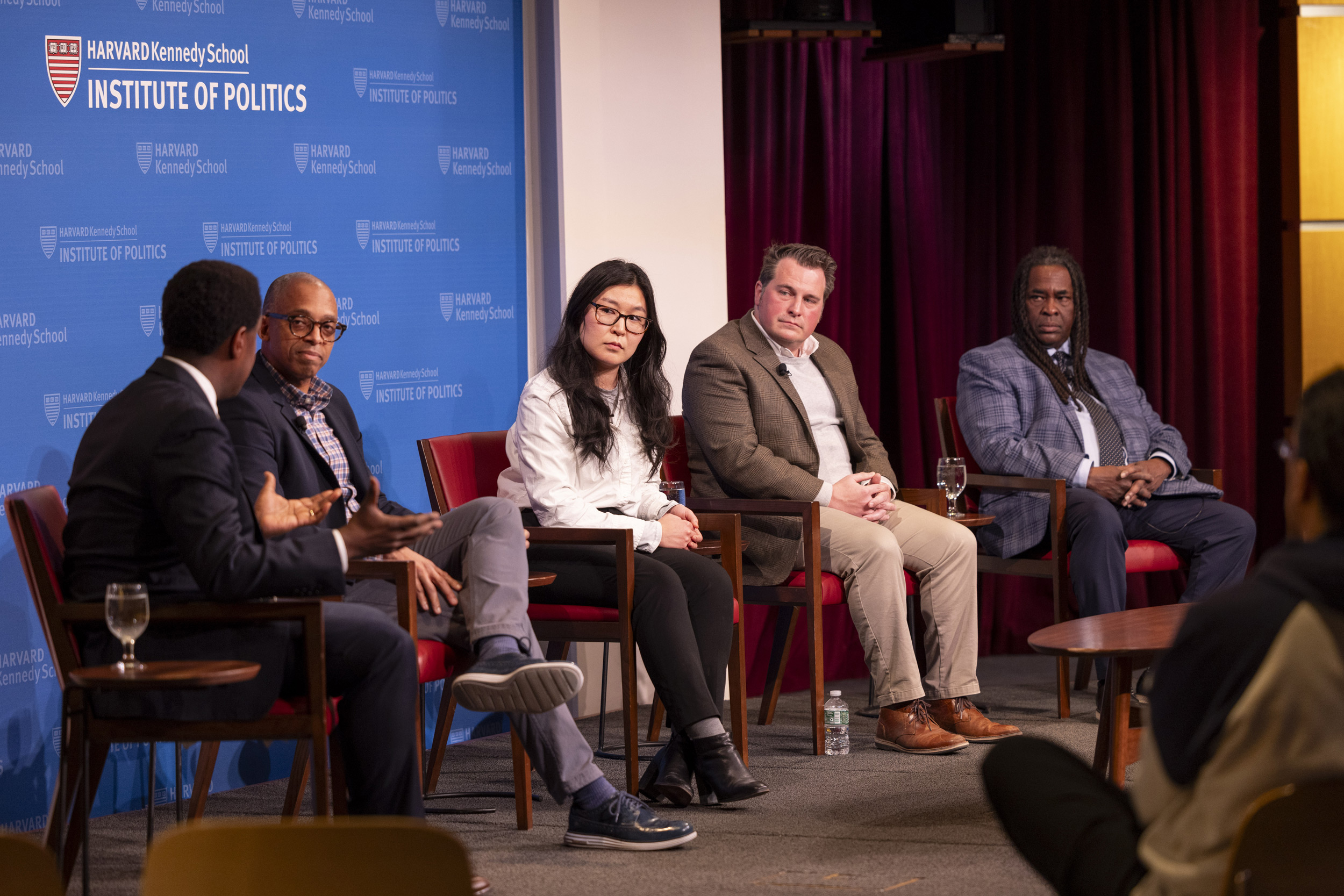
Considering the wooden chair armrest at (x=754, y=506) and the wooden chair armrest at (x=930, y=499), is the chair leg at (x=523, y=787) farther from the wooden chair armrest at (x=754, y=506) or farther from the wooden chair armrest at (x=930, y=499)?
the wooden chair armrest at (x=930, y=499)

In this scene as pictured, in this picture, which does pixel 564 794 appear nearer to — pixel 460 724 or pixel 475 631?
pixel 475 631

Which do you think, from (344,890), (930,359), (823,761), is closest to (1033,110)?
(930,359)

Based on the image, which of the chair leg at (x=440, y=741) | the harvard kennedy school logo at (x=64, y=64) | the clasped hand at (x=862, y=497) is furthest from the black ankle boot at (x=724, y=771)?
the harvard kennedy school logo at (x=64, y=64)

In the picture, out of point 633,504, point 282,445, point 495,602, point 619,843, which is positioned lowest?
point 619,843

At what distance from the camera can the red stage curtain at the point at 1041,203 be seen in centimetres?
557

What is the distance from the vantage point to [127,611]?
97.6 inches

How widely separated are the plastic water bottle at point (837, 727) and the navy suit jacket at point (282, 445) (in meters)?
1.36

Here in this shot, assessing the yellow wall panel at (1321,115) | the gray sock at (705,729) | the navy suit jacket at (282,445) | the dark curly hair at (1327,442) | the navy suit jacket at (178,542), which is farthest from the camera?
the yellow wall panel at (1321,115)

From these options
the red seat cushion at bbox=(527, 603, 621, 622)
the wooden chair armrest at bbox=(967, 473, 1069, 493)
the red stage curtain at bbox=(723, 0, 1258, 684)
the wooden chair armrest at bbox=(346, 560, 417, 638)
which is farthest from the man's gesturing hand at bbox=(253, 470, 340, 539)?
the red stage curtain at bbox=(723, 0, 1258, 684)

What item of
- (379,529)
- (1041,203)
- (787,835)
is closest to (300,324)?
(379,529)

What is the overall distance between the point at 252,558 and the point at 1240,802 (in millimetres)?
1672

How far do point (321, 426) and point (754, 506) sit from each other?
1201mm

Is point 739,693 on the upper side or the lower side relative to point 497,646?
lower

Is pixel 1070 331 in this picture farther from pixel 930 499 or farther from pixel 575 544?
pixel 575 544
